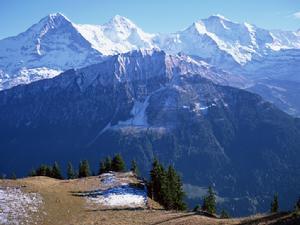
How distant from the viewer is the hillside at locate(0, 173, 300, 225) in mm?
58875

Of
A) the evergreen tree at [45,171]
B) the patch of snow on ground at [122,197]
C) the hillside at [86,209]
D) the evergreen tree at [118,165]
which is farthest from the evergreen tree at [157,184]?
the evergreen tree at [45,171]

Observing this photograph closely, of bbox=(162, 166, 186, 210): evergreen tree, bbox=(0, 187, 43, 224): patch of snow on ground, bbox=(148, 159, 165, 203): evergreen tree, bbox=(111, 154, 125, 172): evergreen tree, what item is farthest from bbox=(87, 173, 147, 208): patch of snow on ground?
bbox=(111, 154, 125, 172): evergreen tree

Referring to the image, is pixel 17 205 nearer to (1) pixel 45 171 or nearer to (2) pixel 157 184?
(2) pixel 157 184

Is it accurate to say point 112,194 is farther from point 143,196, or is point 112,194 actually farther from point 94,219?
point 94,219

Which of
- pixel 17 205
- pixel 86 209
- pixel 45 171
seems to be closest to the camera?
pixel 17 205

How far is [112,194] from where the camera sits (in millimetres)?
84375

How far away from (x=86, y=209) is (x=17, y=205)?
11.7 meters

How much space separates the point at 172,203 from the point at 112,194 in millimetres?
22240

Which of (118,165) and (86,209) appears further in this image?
(118,165)

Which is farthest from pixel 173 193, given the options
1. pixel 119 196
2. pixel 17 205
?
pixel 17 205

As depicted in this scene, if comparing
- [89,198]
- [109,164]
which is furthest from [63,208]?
[109,164]

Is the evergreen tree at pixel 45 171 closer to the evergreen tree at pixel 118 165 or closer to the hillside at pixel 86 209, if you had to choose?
the evergreen tree at pixel 118 165

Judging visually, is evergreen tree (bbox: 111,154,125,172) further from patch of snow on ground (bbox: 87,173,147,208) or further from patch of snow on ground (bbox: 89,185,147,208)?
patch of snow on ground (bbox: 89,185,147,208)

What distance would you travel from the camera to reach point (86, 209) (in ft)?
234
